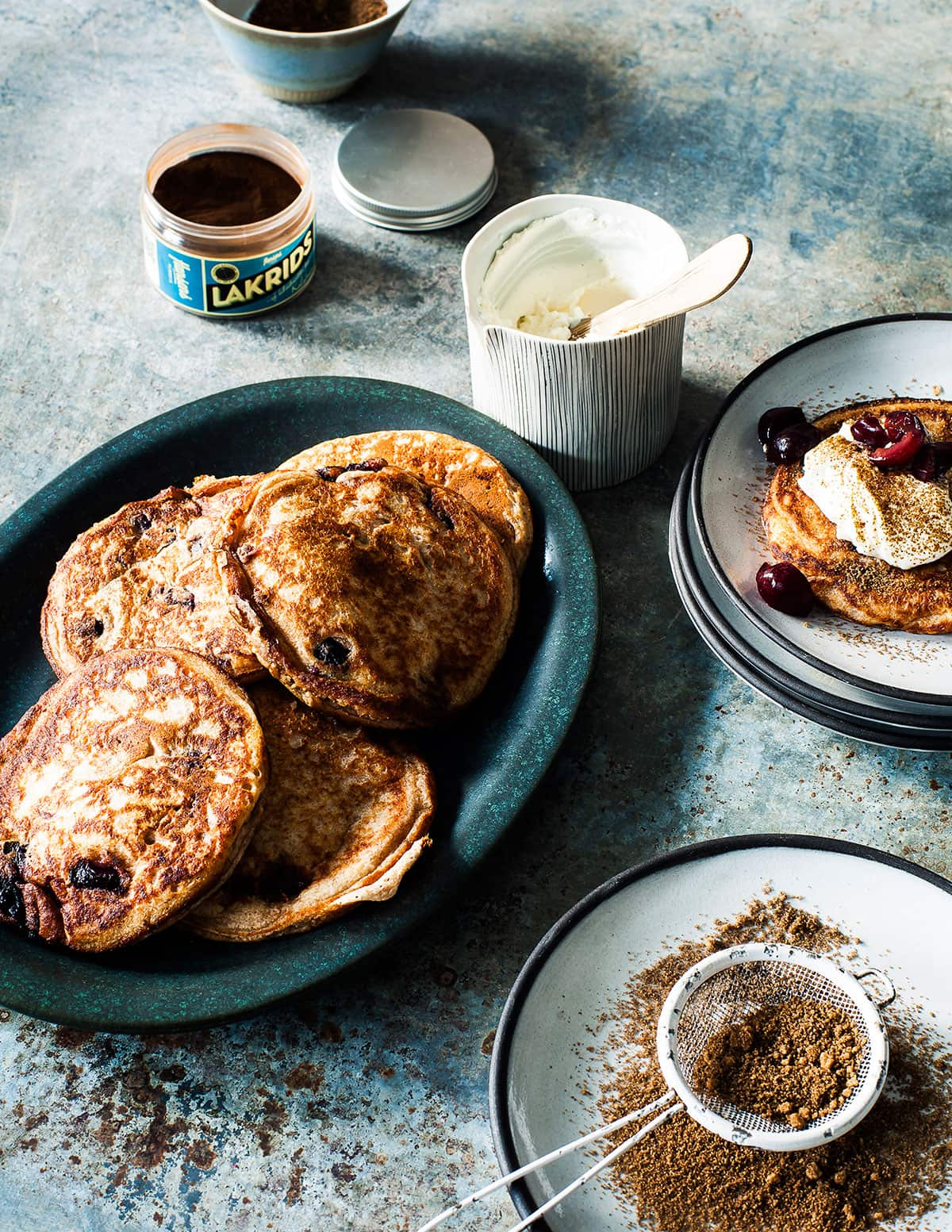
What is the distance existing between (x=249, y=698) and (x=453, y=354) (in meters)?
1.06

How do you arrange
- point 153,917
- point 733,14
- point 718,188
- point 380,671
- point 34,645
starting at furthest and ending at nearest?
point 733,14 → point 718,188 → point 34,645 → point 380,671 → point 153,917

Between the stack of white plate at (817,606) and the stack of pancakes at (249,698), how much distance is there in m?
0.31

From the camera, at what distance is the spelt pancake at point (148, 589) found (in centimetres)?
174

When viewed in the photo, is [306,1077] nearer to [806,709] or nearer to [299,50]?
[806,709]

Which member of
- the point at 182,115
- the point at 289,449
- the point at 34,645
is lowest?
the point at 34,645

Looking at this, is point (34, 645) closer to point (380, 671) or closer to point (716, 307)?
point (380, 671)

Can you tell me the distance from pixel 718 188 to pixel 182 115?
130 cm

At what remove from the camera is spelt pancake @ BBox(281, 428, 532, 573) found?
1.92 meters

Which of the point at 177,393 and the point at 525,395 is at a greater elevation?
the point at 525,395

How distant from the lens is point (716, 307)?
249 cm

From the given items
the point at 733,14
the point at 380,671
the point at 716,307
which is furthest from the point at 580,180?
the point at 380,671

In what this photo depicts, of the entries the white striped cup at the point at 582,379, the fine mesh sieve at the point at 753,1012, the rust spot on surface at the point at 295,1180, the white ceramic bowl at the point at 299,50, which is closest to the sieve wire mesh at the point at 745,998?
the fine mesh sieve at the point at 753,1012

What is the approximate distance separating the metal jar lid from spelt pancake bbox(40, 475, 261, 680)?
0.98 metres

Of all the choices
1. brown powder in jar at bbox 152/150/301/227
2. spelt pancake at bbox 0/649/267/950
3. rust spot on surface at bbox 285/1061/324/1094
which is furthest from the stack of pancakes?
brown powder in jar at bbox 152/150/301/227
